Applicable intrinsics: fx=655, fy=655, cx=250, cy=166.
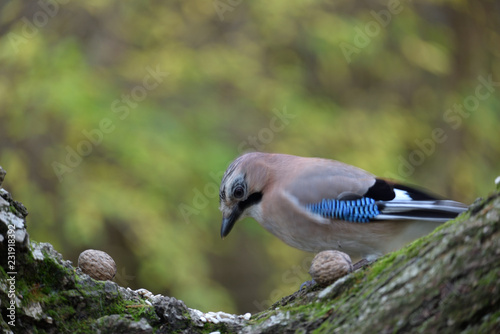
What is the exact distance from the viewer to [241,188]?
8.89 ft

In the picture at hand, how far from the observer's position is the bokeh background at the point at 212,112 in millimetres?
4641

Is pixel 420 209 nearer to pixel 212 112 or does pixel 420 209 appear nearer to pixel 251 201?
pixel 251 201

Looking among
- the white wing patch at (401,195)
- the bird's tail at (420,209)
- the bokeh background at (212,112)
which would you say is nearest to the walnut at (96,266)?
the bird's tail at (420,209)

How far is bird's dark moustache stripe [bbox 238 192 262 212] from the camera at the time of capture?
9.00ft

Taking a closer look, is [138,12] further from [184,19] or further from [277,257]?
[277,257]

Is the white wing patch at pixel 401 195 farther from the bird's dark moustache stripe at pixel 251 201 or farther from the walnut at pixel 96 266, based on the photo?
the walnut at pixel 96 266

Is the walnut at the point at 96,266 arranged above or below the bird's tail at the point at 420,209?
below

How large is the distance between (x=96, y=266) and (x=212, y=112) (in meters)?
3.40

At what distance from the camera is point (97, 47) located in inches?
211

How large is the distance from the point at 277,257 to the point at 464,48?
3119 mm

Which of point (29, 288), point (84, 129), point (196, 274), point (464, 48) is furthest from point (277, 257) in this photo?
point (29, 288)

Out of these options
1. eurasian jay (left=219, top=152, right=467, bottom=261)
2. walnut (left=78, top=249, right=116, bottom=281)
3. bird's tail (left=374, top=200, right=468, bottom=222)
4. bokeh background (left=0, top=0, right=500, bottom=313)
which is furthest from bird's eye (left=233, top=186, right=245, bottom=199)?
bokeh background (left=0, top=0, right=500, bottom=313)

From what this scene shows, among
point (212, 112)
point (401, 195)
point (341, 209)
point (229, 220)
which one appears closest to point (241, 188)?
point (229, 220)

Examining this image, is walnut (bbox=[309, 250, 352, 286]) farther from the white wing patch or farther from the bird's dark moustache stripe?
the bird's dark moustache stripe
